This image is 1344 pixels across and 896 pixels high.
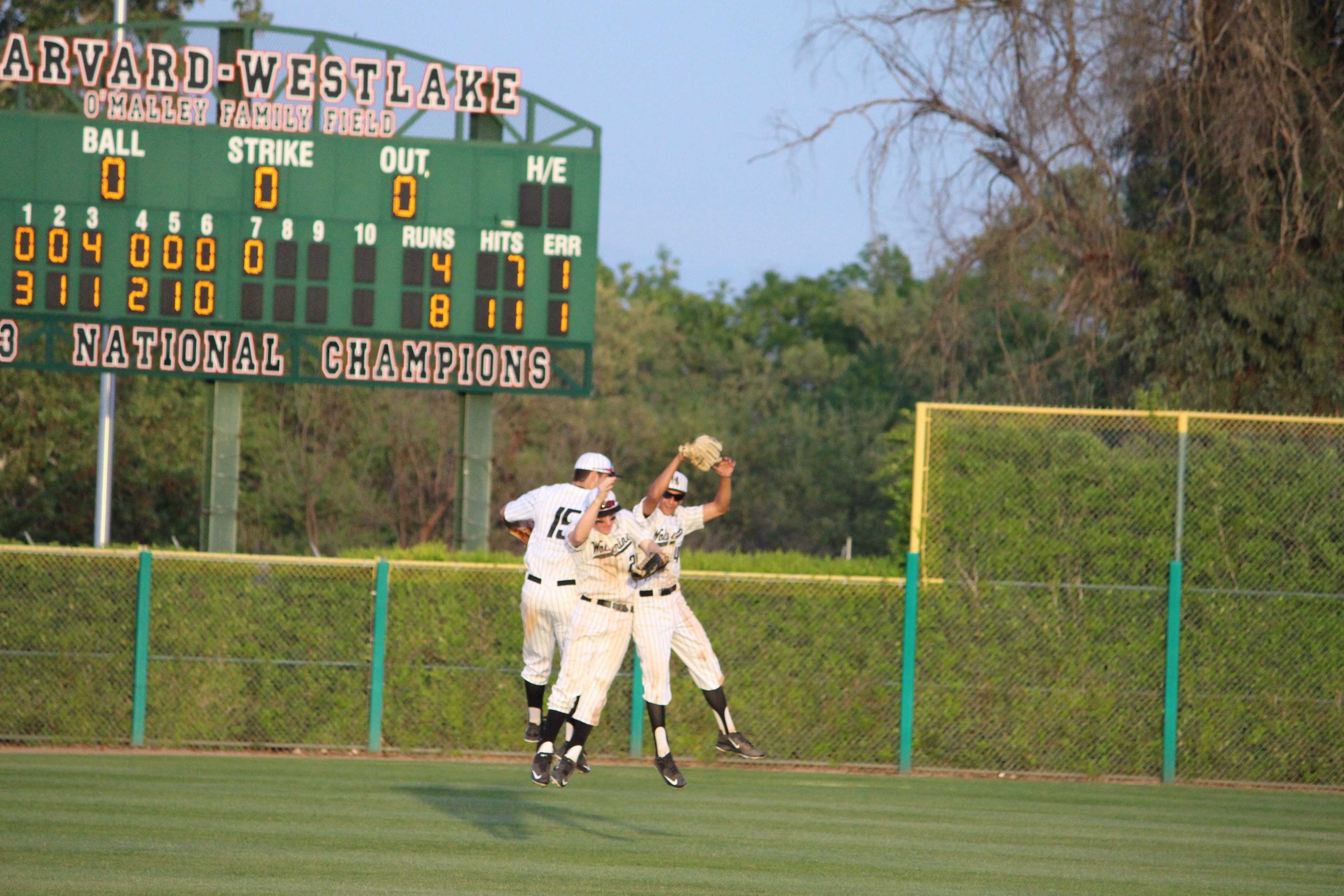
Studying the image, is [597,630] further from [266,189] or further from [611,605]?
[266,189]

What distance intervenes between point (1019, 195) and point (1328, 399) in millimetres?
4622

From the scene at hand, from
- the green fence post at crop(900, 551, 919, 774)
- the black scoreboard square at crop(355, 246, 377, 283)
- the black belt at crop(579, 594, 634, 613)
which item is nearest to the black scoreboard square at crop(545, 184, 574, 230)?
the black scoreboard square at crop(355, 246, 377, 283)

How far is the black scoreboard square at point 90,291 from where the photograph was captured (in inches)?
571

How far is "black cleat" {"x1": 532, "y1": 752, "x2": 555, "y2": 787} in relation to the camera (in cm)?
827

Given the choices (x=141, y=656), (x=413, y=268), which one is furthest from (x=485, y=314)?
(x=141, y=656)

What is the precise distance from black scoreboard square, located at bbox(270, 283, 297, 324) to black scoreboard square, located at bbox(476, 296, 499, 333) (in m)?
1.83

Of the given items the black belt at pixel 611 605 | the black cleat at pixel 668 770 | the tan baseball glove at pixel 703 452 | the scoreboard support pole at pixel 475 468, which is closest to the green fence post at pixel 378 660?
the scoreboard support pole at pixel 475 468

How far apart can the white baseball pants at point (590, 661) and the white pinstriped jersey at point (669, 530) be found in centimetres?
42

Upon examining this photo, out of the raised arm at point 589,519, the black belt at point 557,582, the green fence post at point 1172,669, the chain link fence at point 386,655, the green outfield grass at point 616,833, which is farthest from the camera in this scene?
the chain link fence at point 386,655

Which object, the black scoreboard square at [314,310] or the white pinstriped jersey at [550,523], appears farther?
the black scoreboard square at [314,310]

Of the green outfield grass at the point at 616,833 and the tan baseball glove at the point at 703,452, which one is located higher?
the tan baseball glove at the point at 703,452

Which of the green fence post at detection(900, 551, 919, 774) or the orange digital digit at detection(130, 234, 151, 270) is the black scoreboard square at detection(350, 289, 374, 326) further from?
the green fence post at detection(900, 551, 919, 774)

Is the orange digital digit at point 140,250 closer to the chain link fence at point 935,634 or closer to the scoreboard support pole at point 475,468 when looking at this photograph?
the chain link fence at point 935,634

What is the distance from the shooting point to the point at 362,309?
14.9m
